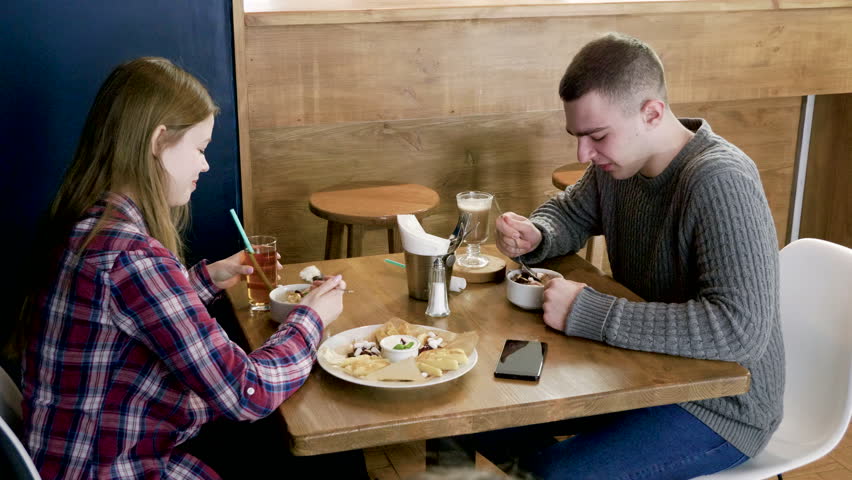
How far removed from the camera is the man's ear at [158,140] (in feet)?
4.67

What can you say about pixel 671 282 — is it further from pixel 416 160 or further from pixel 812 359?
pixel 416 160

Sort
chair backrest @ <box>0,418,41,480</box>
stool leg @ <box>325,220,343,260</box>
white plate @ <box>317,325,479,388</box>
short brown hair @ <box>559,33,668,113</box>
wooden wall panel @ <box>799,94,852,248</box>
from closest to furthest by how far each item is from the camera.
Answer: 1. chair backrest @ <box>0,418,41,480</box>
2. white plate @ <box>317,325,479,388</box>
3. short brown hair @ <box>559,33,668,113</box>
4. stool leg @ <box>325,220,343,260</box>
5. wooden wall panel @ <box>799,94,852,248</box>

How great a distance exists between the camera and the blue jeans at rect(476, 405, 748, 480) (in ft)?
4.99

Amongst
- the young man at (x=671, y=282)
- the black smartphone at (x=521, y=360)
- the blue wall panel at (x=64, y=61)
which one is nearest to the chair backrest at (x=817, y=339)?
the young man at (x=671, y=282)

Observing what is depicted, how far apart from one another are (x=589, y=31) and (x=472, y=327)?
1.75 metres

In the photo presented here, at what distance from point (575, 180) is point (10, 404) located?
191 cm

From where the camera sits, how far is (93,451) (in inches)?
52.8

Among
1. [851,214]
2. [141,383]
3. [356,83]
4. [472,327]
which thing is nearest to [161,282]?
[141,383]

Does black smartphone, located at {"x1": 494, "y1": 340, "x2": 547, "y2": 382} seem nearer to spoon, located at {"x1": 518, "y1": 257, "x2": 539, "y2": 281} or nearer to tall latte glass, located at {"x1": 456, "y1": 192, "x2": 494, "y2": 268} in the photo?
spoon, located at {"x1": 518, "y1": 257, "x2": 539, "y2": 281}

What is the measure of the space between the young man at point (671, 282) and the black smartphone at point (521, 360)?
0.29 ft

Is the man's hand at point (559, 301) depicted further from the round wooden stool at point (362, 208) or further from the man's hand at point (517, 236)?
the round wooden stool at point (362, 208)

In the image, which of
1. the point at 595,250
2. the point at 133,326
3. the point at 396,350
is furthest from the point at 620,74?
the point at 595,250

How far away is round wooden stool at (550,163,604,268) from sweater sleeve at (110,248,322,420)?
1.71m

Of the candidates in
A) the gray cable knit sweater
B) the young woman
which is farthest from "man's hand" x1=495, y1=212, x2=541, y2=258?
the young woman
